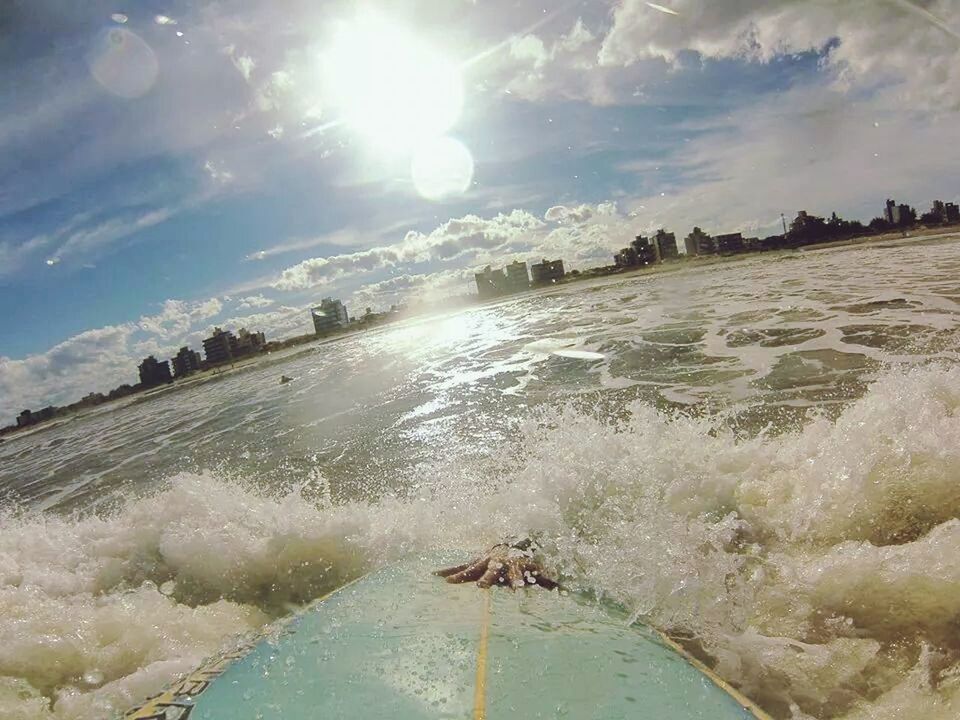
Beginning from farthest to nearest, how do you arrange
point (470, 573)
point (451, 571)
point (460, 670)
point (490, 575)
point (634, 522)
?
point (634, 522) → point (451, 571) → point (470, 573) → point (490, 575) → point (460, 670)

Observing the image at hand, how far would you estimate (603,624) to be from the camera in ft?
9.87

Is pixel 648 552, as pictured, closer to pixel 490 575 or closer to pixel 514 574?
pixel 514 574

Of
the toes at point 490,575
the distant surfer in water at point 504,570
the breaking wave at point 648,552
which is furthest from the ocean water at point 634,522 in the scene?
the toes at point 490,575

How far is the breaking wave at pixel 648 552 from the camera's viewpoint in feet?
9.12

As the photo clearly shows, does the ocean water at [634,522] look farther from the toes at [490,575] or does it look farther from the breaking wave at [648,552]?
the toes at [490,575]

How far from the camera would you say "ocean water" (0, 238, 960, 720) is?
290 cm

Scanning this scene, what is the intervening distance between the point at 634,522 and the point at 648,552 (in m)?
0.59

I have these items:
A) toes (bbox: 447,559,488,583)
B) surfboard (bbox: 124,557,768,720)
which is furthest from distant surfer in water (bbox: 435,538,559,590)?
surfboard (bbox: 124,557,768,720)

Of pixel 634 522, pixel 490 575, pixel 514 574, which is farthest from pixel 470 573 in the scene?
pixel 634 522

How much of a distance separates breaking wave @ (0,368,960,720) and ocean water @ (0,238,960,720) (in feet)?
0.06

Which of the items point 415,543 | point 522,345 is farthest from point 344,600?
point 522,345

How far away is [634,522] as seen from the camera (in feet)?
14.3

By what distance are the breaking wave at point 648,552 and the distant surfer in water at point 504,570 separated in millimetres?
239

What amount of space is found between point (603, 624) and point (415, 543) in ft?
7.44
